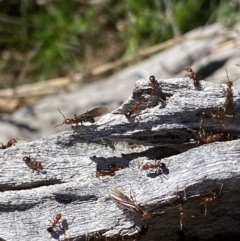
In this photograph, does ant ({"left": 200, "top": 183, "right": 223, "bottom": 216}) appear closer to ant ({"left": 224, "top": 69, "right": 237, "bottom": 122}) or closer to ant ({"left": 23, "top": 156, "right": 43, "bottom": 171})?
ant ({"left": 224, "top": 69, "right": 237, "bottom": 122})

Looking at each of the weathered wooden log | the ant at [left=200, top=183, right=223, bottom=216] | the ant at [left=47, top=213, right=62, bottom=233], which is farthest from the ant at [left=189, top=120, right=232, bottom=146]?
the ant at [left=47, top=213, right=62, bottom=233]

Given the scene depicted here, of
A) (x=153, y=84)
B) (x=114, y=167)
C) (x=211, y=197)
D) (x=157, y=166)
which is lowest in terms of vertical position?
(x=211, y=197)

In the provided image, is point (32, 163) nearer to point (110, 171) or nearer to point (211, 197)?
point (110, 171)

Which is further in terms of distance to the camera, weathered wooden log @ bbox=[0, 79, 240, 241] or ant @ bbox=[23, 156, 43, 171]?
ant @ bbox=[23, 156, 43, 171]

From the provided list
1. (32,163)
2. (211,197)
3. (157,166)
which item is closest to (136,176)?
(157,166)

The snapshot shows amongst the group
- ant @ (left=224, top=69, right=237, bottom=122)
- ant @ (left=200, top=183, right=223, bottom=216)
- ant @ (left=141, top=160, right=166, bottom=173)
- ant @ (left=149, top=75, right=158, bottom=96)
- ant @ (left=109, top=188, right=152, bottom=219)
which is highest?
ant @ (left=149, top=75, right=158, bottom=96)

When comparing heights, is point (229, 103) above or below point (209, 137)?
above

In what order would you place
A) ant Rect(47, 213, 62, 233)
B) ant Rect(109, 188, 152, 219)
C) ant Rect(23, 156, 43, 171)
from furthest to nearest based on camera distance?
1. ant Rect(23, 156, 43, 171)
2. ant Rect(47, 213, 62, 233)
3. ant Rect(109, 188, 152, 219)
